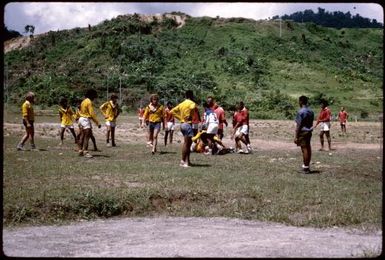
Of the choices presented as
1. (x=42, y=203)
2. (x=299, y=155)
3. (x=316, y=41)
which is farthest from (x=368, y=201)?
(x=316, y=41)

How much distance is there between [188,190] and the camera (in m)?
8.94

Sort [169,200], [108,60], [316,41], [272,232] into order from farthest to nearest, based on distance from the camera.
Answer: [316,41], [108,60], [169,200], [272,232]

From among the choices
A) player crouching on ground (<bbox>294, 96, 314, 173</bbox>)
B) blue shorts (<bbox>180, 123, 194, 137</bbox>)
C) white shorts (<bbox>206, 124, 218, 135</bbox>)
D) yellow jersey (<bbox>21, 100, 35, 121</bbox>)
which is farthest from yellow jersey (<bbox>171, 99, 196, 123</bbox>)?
yellow jersey (<bbox>21, 100, 35, 121</bbox>)

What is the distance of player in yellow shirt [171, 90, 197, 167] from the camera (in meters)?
12.0

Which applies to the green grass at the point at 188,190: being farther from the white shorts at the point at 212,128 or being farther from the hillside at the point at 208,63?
the hillside at the point at 208,63

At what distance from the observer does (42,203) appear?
7836mm

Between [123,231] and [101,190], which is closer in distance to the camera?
[123,231]

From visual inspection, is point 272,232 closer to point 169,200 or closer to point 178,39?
point 169,200

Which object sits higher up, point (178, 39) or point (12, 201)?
point (178, 39)

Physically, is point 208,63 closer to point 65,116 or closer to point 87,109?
point 65,116

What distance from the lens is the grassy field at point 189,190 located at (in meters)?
7.69

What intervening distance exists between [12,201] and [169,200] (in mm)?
2404

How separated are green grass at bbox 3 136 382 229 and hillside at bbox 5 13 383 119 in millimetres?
38875

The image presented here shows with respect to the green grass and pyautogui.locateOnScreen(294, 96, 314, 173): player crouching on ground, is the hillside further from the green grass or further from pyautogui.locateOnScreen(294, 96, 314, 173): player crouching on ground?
the green grass
